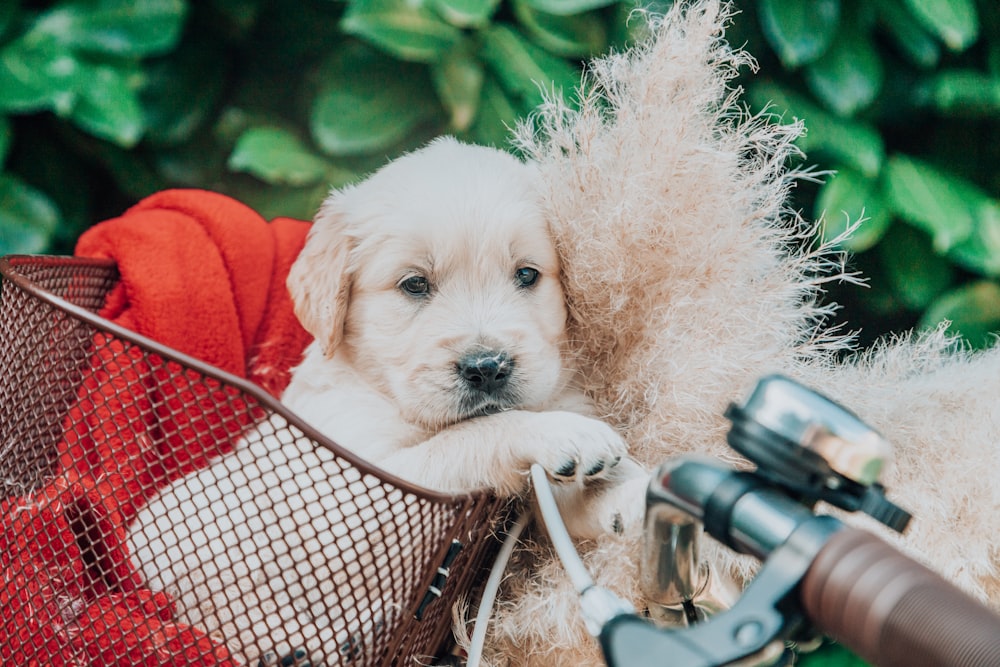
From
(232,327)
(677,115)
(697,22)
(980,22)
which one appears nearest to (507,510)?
(677,115)

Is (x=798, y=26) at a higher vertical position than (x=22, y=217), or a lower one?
higher

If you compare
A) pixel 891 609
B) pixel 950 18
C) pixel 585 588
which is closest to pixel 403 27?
pixel 950 18

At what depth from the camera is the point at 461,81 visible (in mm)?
2271

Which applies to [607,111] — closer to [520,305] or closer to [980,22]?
[520,305]

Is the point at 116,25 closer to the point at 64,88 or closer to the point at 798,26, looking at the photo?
the point at 64,88

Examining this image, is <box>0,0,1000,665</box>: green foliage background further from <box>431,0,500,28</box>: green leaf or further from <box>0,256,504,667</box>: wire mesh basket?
<box>0,256,504,667</box>: wire mesh basket

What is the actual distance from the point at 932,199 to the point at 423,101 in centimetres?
144

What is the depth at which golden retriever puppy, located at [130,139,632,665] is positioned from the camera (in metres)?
1.11

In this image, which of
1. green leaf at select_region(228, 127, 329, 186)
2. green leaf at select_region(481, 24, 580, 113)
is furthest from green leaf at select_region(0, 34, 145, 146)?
green leaf at select_region(481, 24, 580, 113)

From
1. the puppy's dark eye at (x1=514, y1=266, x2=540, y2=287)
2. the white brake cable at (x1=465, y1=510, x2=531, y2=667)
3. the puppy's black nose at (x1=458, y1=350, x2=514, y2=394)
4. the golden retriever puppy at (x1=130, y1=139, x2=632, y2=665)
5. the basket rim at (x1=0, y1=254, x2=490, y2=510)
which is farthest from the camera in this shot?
the puppy's dark eye at (x1=514, y1=266, x2=540, y2=287)

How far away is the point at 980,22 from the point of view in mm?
2273

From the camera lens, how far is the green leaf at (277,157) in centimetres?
230

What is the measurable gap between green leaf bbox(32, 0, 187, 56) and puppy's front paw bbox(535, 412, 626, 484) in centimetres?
176

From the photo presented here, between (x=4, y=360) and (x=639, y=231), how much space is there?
2.87ft
